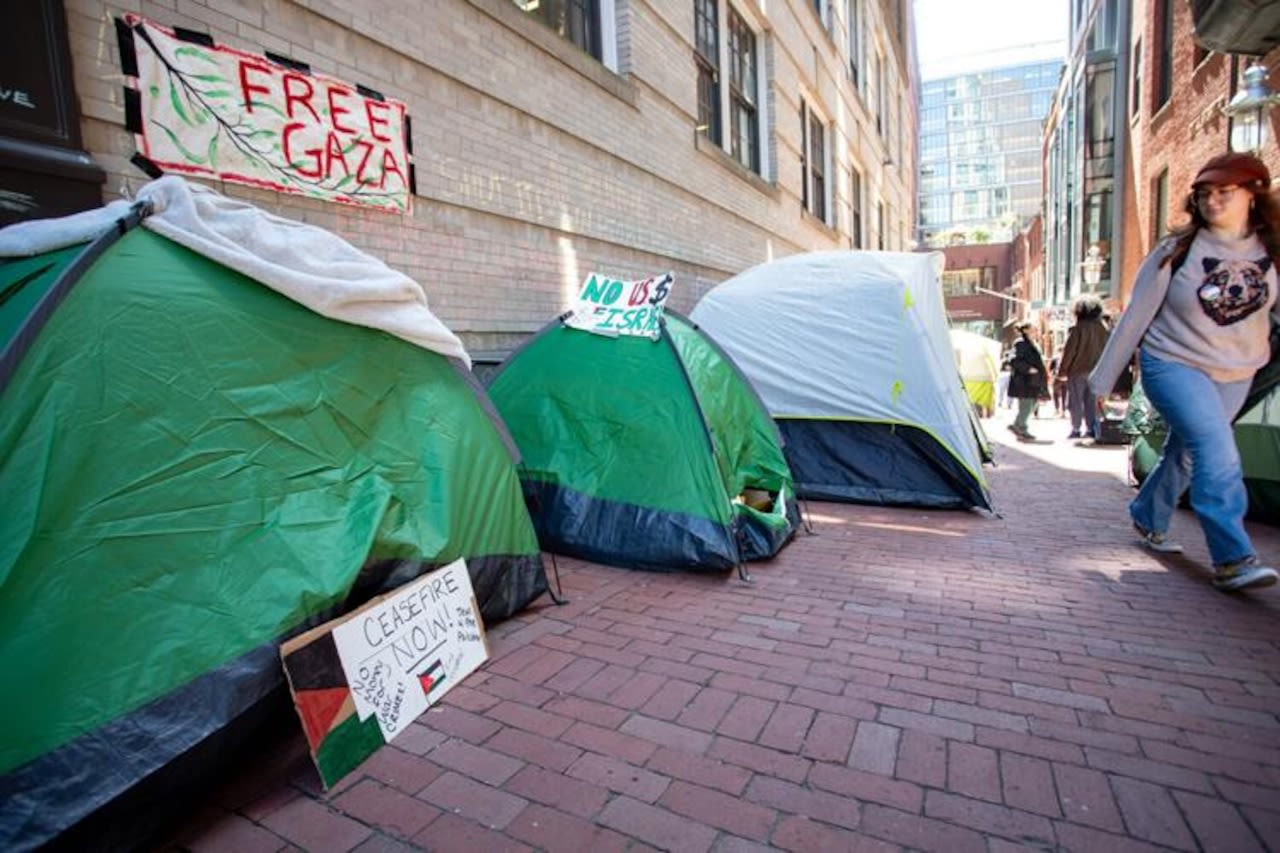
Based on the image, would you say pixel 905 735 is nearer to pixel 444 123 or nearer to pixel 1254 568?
pixel 1254 568

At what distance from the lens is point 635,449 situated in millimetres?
3900

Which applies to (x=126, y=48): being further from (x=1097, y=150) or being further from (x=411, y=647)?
(x=1097, y=150)

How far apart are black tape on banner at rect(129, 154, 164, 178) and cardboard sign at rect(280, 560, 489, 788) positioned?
2.18 meters

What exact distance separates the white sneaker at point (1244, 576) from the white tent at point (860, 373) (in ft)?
5.93

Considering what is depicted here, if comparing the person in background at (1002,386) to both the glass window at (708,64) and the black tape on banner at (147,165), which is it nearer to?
the glass window at (708,64)

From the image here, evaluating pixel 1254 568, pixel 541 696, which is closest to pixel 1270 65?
pixel 1254 568

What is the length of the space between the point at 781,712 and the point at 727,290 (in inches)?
170

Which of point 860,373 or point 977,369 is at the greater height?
point 860,373

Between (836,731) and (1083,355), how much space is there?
8497 mm

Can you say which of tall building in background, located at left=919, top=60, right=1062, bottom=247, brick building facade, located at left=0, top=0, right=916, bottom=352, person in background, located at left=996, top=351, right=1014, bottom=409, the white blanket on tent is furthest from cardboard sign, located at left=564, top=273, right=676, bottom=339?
tall building in background, located at left=919, top=60, right=1062, bottom=247

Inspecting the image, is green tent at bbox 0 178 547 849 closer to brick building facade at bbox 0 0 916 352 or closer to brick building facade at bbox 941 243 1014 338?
brick building facade at bbox 0 0 916 352

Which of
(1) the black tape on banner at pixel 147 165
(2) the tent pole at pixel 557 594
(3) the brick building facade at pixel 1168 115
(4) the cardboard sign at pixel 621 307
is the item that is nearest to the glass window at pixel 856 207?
(3) the brick building facade at pixel 1168 115

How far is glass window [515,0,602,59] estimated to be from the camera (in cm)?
571

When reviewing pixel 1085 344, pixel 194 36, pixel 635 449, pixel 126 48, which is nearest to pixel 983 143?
pixel 1085 344
